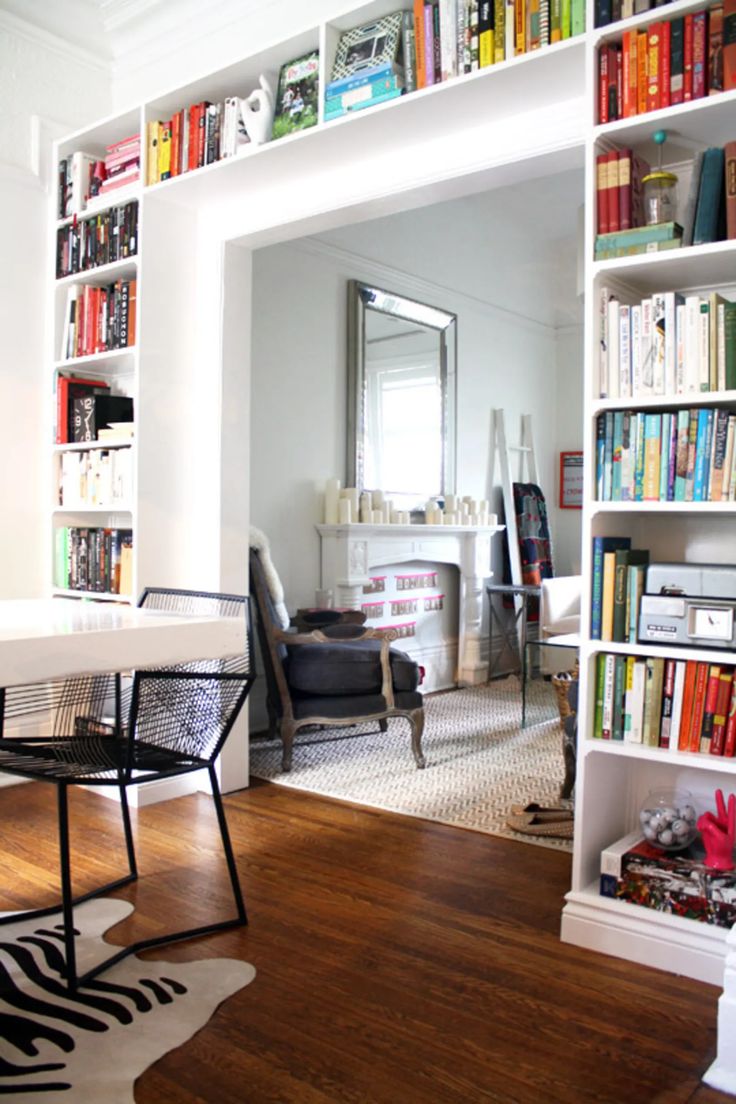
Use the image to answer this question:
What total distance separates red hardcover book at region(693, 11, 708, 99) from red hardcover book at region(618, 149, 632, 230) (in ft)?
0.68

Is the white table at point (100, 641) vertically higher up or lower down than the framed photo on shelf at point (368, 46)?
lower down

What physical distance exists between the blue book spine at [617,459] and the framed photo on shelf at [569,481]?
5245 mm

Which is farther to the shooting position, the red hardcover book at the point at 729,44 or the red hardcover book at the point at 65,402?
the red hardcover book at the point at 65,402

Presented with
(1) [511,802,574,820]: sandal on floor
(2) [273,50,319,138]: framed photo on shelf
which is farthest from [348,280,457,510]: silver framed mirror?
(1) [511,802,574,820]: sandal on floor

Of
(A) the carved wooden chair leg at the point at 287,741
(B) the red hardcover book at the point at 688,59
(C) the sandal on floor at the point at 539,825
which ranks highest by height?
(B) the red hardcover book at the point at 688,59

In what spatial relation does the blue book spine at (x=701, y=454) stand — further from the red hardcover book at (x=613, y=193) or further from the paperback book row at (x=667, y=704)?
the red hardcover book at (x=613, y=193)

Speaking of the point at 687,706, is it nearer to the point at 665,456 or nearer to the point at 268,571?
the point at 665,456

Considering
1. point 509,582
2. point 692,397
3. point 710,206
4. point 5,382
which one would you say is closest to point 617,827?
point 692,397

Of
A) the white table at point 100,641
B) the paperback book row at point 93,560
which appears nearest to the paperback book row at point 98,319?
the paperback book row at point 93,560

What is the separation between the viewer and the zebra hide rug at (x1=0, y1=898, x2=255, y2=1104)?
1791 millimetres

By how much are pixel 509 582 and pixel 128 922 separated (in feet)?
15.7

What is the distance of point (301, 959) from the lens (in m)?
2.29

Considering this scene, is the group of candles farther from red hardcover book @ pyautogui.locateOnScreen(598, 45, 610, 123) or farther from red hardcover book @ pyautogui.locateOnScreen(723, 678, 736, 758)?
red hardcover book @ pyautogui.locateOnScreen(723, 678, 736, 758)

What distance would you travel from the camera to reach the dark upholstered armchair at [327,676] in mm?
4148
